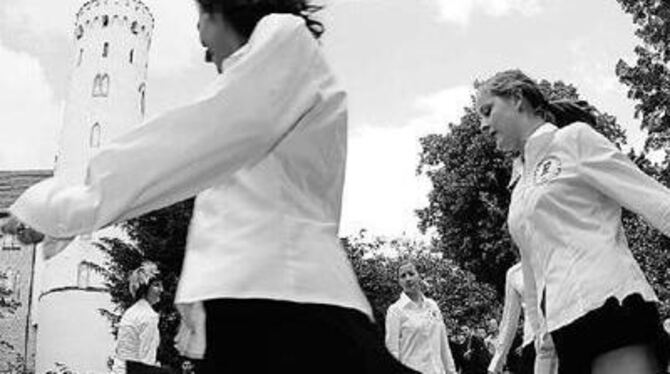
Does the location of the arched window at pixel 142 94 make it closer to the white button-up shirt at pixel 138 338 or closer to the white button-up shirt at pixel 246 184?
the white button-up shirt at pixel 138 338

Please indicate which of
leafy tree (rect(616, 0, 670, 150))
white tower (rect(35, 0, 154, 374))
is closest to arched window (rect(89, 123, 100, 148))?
white tower (rect(35, 0, 154, 374))

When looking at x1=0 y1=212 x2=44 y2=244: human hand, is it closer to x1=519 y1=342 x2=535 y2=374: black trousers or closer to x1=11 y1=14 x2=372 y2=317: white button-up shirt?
x1=11 y1=14 x2=372 y2=317: white button-up shirt

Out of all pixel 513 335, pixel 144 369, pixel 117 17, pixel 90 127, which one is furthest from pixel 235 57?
pixel 117 17

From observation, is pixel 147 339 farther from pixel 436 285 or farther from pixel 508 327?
pixel 436 285

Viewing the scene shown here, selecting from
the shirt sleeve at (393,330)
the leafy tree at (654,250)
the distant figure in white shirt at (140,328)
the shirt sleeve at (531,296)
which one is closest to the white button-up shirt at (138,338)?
the distant figure in white shirt at (140,328)

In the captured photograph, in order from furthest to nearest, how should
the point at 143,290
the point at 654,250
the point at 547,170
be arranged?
1. the point at 654,250
2. the point at 143,290
3. the point at 547,170

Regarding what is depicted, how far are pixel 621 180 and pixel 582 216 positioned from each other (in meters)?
0.20

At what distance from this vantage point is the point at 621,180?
3.84 m

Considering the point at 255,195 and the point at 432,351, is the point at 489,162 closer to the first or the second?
the point at 432,351

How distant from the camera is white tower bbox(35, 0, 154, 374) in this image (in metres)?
58.3

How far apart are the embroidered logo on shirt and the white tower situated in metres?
53.0

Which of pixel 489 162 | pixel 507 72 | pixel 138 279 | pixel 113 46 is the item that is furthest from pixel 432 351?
pixel 113 46

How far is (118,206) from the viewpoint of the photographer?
2.04m

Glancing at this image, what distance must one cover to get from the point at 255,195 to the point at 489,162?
3739cm
